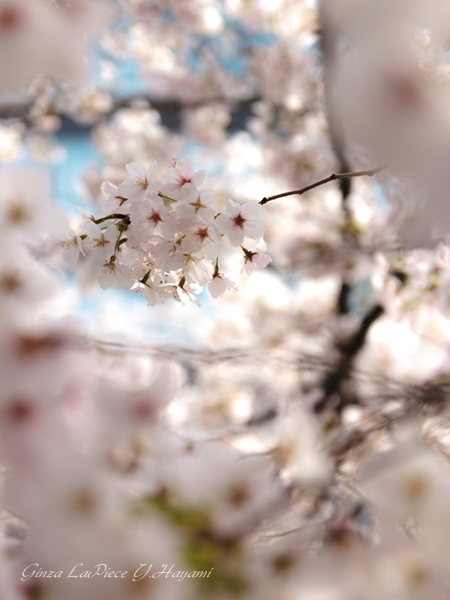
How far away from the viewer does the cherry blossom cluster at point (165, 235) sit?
1.24 feet

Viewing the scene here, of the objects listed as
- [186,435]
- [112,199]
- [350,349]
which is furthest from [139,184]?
[350,349]

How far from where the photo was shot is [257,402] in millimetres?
1950

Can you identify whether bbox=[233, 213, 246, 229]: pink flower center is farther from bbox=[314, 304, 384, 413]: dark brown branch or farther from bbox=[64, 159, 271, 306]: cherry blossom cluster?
bbox=[314, 304, 384, 413]: dark brown branch

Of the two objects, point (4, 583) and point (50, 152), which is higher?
point (4, 583)

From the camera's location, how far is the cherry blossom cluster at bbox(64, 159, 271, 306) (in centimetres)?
38

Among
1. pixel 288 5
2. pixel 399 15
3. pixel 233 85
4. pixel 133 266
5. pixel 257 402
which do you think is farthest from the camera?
pixel 233 85

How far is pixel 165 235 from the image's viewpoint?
385 mm

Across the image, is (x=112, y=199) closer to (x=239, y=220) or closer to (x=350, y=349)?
(x=239, y=220)

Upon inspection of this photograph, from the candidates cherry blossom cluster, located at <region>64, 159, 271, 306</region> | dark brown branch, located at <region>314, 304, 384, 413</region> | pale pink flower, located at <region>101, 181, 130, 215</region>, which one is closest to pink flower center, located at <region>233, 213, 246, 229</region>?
cherry blossom cluster, located at <region>64, 159, 271, 306</region>

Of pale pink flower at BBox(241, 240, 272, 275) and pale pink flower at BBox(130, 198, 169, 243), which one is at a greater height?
pale pink flower at BBox(130, 198, 169, 243)

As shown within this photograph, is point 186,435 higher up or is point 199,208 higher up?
point 199,208

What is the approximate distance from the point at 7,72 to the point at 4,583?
2.00ft

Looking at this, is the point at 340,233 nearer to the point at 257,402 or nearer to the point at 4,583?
the point at 257,402

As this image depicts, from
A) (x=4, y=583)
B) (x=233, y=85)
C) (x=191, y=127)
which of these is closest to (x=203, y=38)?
(x=233, y=85)
